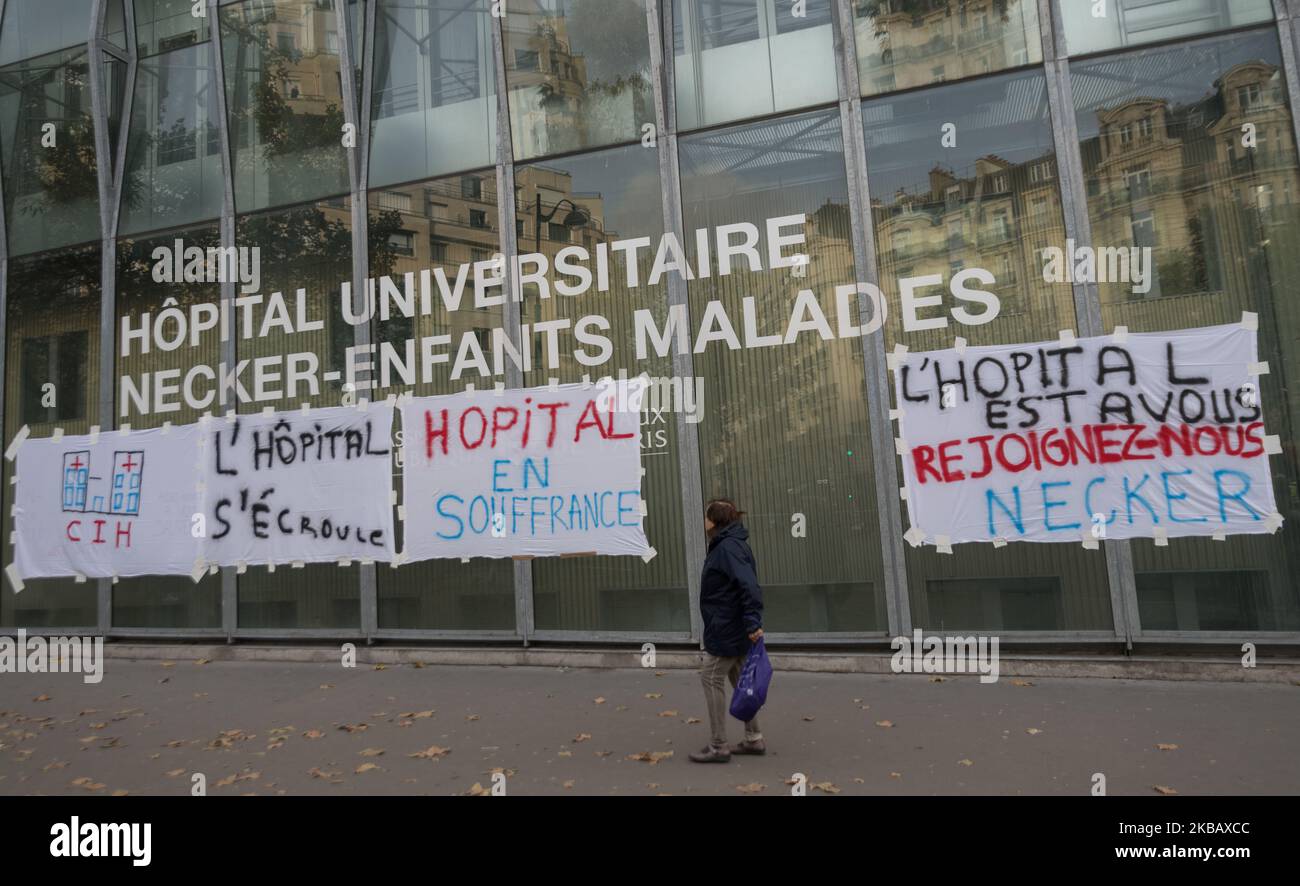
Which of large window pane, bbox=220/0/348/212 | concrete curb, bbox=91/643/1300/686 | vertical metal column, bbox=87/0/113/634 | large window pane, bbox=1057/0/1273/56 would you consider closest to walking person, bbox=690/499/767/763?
concrete curb, bbox=91/643/1300/686

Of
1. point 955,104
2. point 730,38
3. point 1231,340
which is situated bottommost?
point 1231,340

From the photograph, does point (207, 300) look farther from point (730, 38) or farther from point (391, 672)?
point (730, 38)

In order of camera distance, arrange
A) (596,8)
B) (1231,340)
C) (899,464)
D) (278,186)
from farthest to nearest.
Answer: (278,186)
(596,8)
(899,464)
(1231,340)

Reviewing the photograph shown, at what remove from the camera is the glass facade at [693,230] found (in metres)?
7.47

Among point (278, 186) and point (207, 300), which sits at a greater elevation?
point (278, 186)

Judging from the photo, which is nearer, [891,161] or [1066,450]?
[1066,450]

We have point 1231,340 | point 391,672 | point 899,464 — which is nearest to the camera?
point 1231,340

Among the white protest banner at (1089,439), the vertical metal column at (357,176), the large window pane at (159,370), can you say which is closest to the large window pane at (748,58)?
the white protest banner at (1089,439)

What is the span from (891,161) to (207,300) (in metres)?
7.95

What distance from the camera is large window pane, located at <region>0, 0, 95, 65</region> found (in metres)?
11.0

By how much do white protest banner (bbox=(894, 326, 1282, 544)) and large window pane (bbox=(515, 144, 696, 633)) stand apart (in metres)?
2.28

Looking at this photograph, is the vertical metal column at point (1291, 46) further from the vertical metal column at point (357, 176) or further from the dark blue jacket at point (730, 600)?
the vertical metal column at point (357, 176)

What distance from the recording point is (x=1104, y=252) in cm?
762
